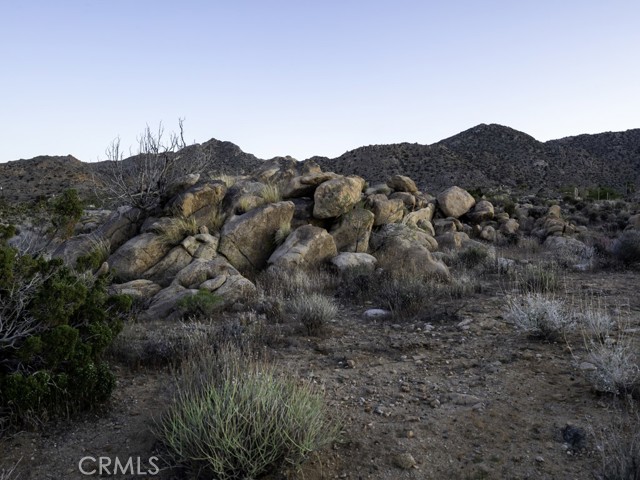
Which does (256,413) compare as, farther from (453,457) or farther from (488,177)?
(488,177)

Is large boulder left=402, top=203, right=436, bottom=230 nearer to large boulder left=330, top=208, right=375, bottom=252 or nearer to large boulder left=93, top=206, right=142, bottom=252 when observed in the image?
large boulder left=330, top=208, right=375, bottom=252

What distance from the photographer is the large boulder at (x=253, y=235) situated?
11.0 meters

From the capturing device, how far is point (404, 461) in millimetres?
3619

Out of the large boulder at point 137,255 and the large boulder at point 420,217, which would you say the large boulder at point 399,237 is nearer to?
the large boulder at point 420,217

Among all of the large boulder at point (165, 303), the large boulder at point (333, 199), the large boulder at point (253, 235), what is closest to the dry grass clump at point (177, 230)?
the large boulder at point (253, 235)

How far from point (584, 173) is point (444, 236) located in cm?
4020

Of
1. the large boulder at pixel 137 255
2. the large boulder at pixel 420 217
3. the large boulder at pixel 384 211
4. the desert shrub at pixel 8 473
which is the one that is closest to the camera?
the desert shrub at pixel 8 473

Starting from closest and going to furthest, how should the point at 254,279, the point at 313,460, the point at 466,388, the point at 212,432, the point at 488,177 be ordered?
the point at 212,432
the point at 313,460
the point at 466,388
the point at 254,279
the point at 488,177

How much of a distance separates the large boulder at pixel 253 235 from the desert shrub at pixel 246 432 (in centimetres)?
733

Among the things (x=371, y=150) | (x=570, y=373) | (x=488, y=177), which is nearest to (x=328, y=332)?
(x=570, y=373)

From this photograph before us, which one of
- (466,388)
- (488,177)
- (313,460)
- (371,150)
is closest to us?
(313,460)

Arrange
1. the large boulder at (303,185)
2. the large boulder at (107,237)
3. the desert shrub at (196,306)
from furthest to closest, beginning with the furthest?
the large boulder at (303,185) < the large boulder at (107,237) < the desert shrub at (196,306)

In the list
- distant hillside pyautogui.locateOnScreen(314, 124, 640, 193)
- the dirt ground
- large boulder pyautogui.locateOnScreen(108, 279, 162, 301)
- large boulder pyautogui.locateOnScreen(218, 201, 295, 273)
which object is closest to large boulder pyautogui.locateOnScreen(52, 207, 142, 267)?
large boulder pyautogui.locateOnScreen(108, 279, 162, 301)

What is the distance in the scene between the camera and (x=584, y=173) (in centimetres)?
4778
